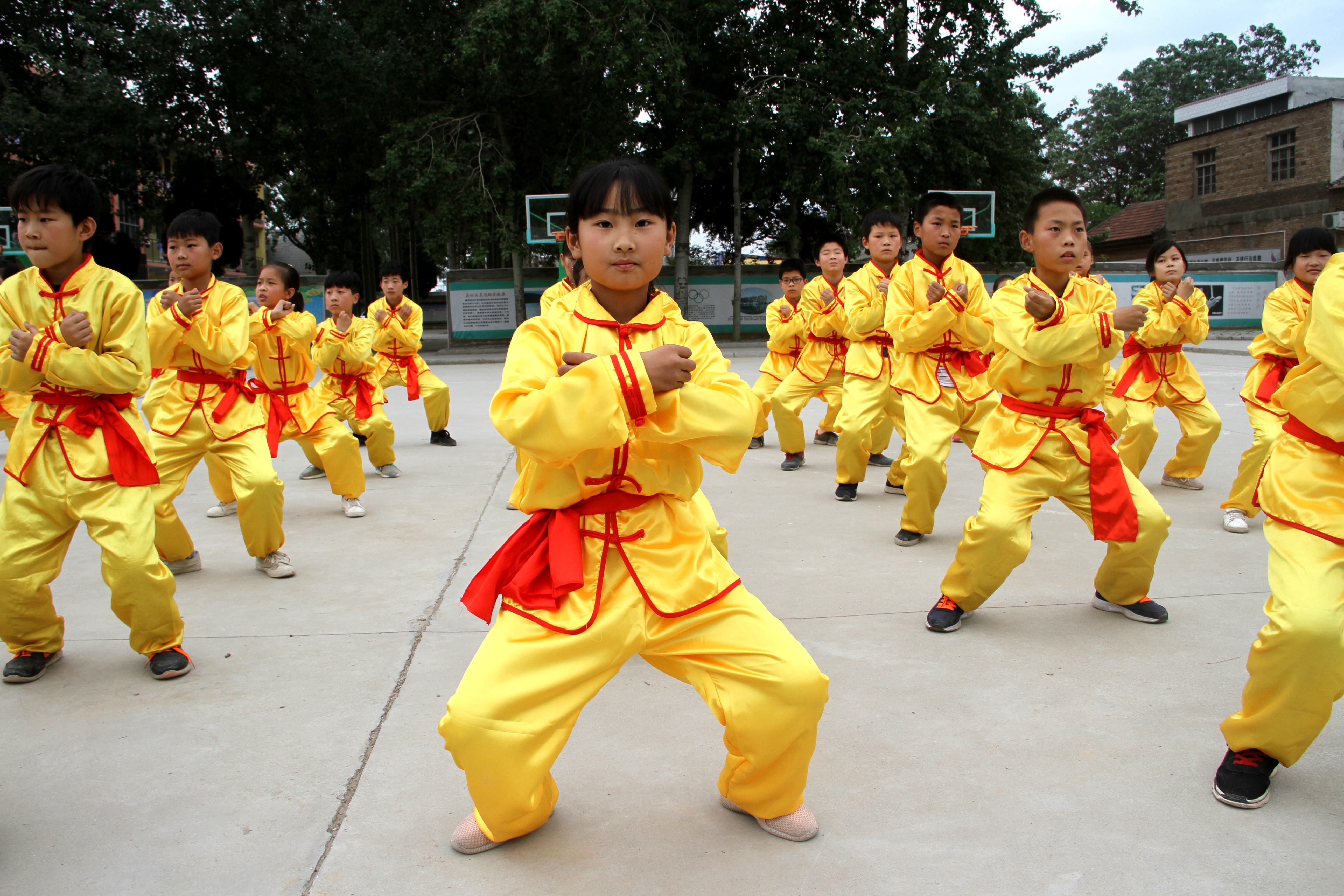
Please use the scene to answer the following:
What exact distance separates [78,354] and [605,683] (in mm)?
2241

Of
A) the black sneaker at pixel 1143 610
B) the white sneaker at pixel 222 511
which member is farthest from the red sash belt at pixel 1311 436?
the white sneaker at pixel 222 511

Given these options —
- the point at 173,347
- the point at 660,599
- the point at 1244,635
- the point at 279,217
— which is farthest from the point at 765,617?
the point at 279,217

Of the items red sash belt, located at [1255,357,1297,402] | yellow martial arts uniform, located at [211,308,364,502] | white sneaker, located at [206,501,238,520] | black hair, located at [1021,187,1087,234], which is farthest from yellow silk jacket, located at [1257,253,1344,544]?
white sneaker, located at [206,501,238,520]

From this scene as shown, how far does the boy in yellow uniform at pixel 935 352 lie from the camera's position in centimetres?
502

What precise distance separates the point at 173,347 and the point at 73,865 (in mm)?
2605

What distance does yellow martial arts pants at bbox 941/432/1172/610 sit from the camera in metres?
3.72

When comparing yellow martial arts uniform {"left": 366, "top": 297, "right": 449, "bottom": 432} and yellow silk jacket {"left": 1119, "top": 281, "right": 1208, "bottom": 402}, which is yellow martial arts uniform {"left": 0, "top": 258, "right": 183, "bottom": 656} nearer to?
yellow martial arts uniform {"left": 366, "top": 297, "right": 449, "bottom": 432}

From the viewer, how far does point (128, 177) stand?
805 inches

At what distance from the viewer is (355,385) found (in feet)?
25.1

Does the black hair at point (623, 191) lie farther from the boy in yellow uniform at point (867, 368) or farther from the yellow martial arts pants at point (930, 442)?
the boy in yellow uniform at point (867, 368)

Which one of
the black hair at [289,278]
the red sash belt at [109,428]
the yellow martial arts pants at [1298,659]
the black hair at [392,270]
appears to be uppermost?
the black hair at [392,270]

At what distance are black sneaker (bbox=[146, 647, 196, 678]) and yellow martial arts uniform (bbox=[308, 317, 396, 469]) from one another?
13.0 ft

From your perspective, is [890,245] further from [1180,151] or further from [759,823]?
[1180,151]

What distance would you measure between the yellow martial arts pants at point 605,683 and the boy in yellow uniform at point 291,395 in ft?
13.8
